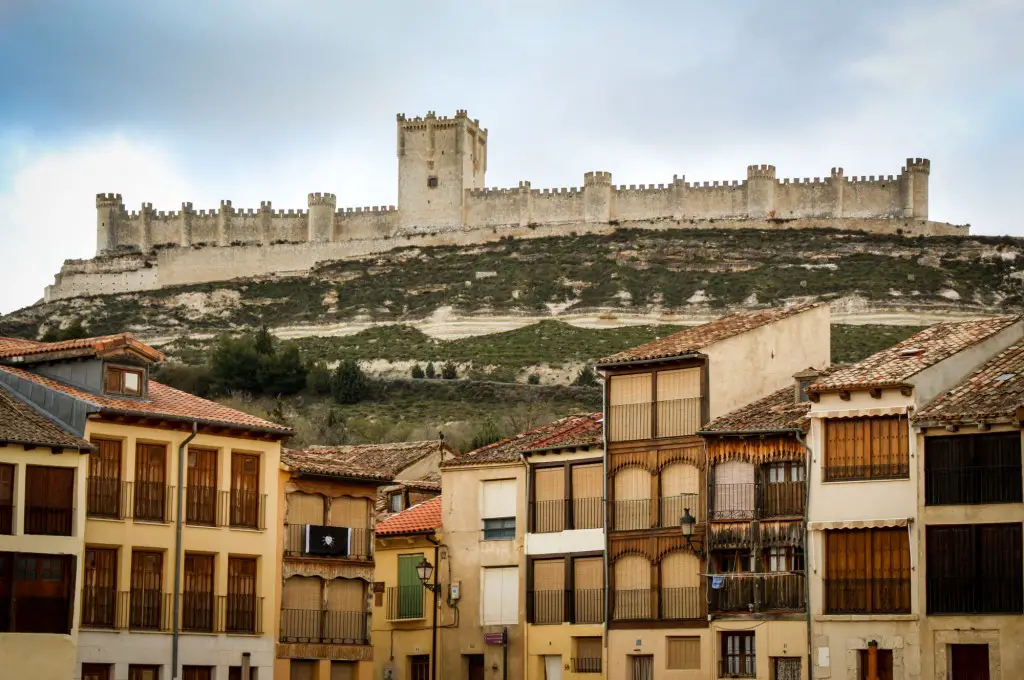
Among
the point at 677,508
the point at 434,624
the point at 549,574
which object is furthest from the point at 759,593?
the point at 434,624

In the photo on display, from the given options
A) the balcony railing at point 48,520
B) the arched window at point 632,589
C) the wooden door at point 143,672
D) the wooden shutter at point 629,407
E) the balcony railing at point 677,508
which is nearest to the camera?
the balcony railing at point 48,520

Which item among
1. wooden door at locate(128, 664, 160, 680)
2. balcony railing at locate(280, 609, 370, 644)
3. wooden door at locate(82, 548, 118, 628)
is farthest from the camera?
balcony railing at locate(280, 609, 370, 644)

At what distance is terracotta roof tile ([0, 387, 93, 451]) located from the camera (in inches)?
1726

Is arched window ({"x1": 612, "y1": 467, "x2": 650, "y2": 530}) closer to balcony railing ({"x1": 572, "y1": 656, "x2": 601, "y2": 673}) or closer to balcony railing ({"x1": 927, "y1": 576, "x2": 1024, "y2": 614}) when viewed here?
balcony railing ({"x1": 572, "y1": 656, "x2": 601, "y2": 673})

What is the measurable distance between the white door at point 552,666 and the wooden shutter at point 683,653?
3.71 meters

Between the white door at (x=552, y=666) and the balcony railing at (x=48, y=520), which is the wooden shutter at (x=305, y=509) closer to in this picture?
the white door at (x=552, y=666)

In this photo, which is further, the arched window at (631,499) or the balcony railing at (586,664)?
the balcony railing at (586,664)

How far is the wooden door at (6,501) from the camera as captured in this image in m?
43.5

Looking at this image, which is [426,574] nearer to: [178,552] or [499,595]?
[499,595]

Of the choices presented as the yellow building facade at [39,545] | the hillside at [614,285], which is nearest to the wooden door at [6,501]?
the yellow building facade at [39,545]

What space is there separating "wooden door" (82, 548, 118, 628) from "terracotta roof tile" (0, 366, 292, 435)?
3.02 metres

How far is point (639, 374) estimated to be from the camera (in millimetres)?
52312

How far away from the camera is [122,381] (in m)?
47.9

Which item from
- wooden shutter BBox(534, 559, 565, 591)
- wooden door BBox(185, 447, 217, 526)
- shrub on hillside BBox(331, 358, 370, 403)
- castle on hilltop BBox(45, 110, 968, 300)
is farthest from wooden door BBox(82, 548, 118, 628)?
castle on hilltop BBox(45, 110, 968, 300)
